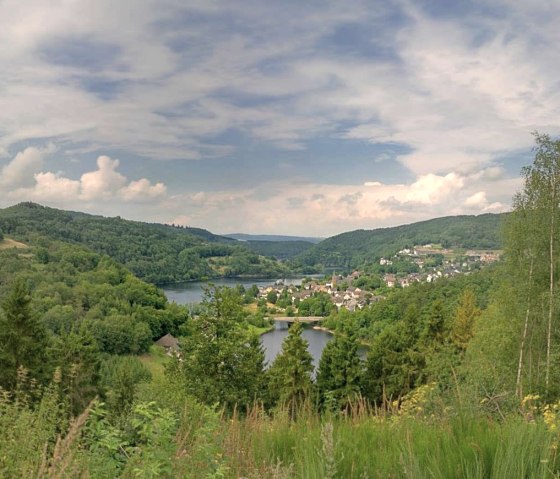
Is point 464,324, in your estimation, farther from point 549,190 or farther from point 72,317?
point 72,317

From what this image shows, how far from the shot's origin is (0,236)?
107m

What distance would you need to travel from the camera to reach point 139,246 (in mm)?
162125

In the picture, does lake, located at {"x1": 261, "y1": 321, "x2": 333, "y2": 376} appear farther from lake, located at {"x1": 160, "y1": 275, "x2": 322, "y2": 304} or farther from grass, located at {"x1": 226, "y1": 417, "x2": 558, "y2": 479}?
grass, located at {"x1": 226, "y1": 417, "x2": 558, "y2": 479}

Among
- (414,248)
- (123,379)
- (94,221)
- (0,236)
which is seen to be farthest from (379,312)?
(94,221)

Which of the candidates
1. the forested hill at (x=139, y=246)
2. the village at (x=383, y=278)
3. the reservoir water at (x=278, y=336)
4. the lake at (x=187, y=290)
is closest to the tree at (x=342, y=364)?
the reservoir water at (x=278, y=336)

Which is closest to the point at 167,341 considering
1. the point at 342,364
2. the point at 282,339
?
the point at 282,339

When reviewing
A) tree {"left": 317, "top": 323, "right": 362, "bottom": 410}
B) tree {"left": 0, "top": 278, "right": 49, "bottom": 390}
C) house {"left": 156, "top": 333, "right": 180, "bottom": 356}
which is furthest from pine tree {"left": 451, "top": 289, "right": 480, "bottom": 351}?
house {"left": 156, "top": 333, "right": 180, "bottom": 356}

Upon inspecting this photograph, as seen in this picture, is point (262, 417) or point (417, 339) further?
point (417, 339)

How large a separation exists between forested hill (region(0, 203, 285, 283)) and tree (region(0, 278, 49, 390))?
106 m

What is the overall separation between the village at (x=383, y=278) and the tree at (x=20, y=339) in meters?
70.9

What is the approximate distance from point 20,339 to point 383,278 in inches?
5186

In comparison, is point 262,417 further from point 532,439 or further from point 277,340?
point 277,340

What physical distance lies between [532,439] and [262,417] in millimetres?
2036

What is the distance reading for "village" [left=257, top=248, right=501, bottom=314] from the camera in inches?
4092
